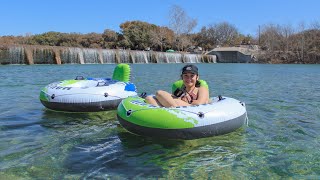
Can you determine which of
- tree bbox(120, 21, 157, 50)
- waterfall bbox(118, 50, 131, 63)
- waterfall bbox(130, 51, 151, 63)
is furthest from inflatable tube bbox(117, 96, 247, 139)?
tree bbox(120, 21, 157, 50)

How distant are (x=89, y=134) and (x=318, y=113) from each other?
5748 mm

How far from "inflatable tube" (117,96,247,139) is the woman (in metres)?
0.29

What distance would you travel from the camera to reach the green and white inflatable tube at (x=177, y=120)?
5590mm

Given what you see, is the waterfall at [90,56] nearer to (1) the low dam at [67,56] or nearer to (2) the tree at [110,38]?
(1) the low dam at [67,56]

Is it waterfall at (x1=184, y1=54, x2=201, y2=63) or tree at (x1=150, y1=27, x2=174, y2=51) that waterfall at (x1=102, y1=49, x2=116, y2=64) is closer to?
waterfall at (x1=184, y1=54, x2=201, y2=63)

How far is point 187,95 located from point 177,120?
0.97 metres

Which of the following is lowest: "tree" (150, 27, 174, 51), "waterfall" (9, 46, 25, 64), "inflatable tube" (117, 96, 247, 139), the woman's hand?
"inflatable tube" (117, 96, 247, 139)

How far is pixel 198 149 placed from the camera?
552 cm

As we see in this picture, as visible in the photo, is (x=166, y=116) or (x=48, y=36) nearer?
(x=166, y=116)

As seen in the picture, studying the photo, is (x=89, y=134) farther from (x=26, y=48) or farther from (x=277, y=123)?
(x=26, y=48)

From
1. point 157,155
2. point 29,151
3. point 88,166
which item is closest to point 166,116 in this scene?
point 157,155

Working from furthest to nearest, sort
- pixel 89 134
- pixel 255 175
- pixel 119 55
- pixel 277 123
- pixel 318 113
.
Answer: pixel 119 55 < pixel 318 113 < pixel 277 123 < pixel 89 134 < pixel 255 175

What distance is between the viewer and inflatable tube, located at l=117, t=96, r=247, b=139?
5590 millimetres

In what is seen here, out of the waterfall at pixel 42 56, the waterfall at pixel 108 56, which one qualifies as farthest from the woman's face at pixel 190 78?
the waterfall at pixel 108 56
